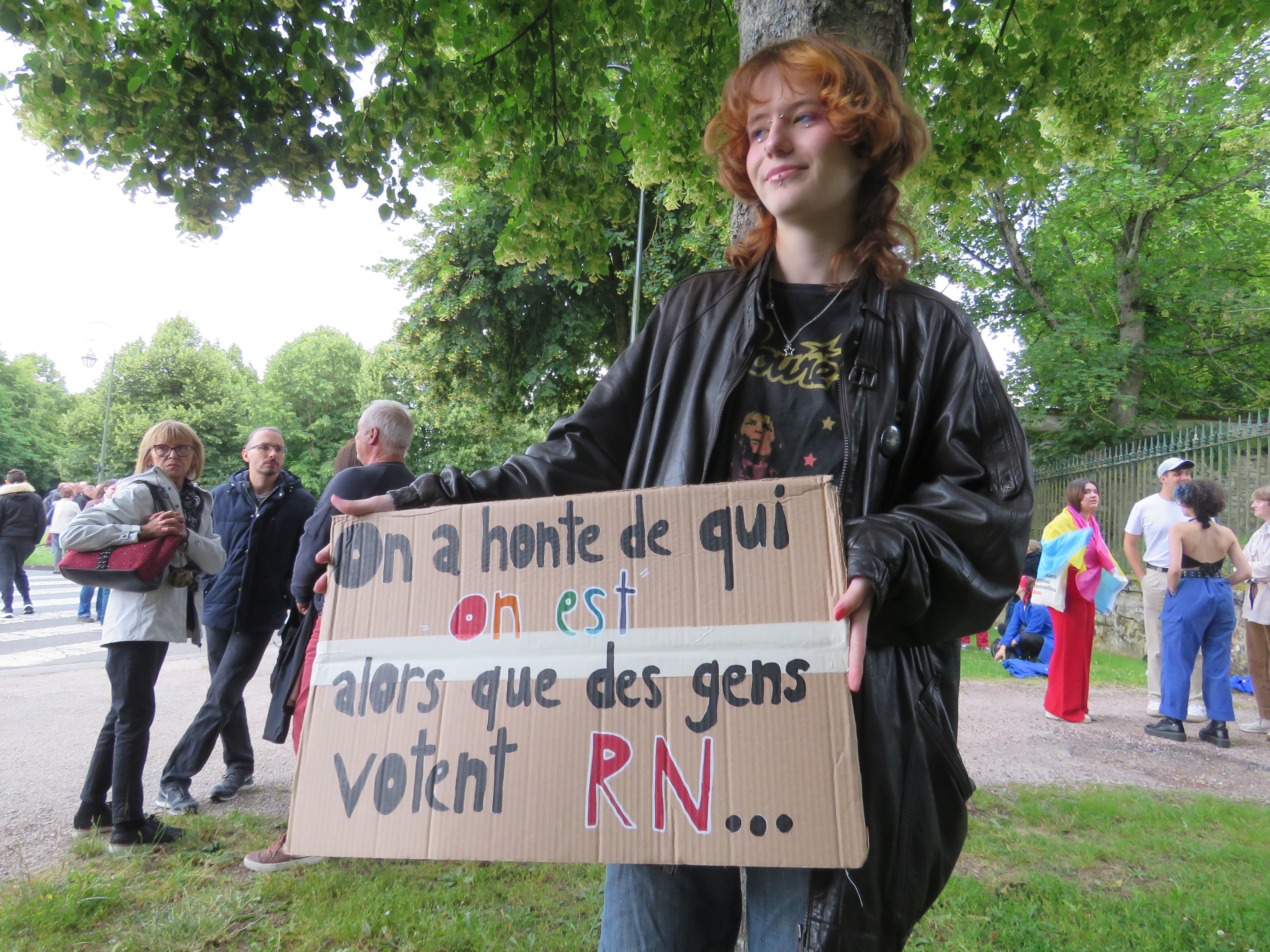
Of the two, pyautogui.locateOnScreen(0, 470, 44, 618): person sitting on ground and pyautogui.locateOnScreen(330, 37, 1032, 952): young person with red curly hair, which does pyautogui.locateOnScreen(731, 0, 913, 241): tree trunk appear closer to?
pyautogui.locateOnScreen(330, 37, 1032, 952): young person with red curly hair

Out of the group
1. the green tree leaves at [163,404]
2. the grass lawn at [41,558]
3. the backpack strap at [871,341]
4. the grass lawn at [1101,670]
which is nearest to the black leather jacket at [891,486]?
the backpack strap at [871,341]

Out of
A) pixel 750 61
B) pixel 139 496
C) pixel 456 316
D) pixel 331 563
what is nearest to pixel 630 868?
pixel 331 563

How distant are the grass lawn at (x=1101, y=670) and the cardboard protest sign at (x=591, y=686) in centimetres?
755

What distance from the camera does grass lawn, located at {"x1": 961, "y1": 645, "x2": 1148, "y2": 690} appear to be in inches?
337

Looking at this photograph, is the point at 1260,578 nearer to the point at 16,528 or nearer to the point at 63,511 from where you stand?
the point at 16,528

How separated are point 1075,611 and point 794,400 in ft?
19.4

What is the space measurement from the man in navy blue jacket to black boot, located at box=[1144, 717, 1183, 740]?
20.3 ft

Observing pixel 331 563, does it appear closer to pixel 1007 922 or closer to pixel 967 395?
pixel 967 395

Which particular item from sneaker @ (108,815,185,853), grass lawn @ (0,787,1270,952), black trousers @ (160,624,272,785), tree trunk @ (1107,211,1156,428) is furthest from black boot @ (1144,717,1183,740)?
tree trunk @ (1107,211,1156,428)

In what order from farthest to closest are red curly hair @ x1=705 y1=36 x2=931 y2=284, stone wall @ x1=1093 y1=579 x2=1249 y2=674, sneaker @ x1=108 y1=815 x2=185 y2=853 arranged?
stone wall @ x1=1093 y1=579 x2=1249 y2=674, sneaker @ x1=108 y1=815 x2=185 y2=853, red curly hair @ x1=705 y1=36 x2=931 y2=284

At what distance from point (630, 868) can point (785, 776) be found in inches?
15.2

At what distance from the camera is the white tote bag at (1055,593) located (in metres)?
6.37

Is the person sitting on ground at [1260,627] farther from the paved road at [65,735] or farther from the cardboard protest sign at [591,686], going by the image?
the paved road at [65,735]

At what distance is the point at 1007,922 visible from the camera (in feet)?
10.0
